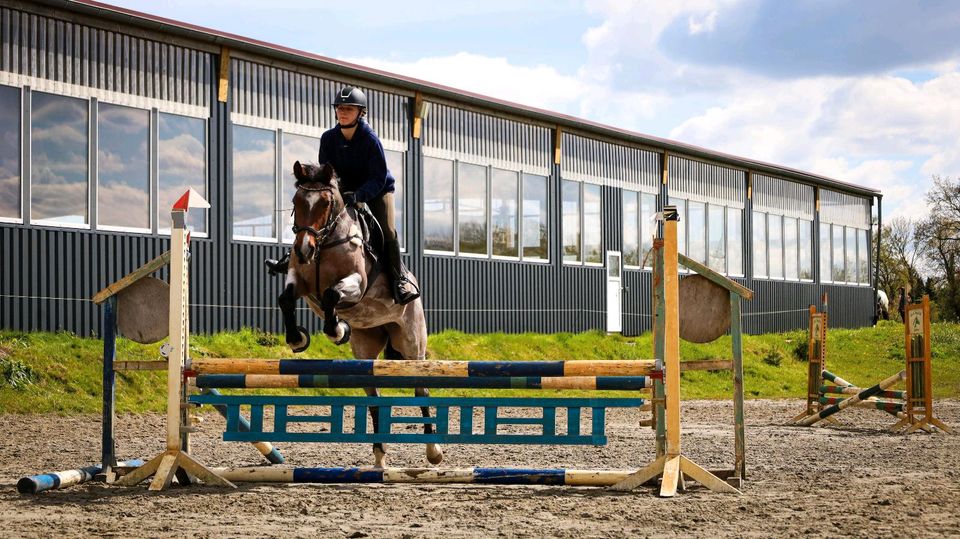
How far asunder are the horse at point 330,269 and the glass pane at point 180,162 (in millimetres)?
9119

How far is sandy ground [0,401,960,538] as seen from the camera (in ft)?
18.2

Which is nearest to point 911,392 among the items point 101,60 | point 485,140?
point 101,60

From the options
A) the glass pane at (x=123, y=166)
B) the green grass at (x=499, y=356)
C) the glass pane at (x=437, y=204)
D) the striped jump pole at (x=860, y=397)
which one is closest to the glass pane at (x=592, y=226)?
the green grass at (x=499, y=356)

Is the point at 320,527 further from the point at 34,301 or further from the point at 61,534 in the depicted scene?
the point at 34,301

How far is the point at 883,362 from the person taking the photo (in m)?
27.1

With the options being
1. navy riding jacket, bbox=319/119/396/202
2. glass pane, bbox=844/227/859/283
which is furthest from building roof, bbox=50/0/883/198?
navy riding jacket, bbox=319/119/396/202

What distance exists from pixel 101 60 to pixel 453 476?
1124 cm

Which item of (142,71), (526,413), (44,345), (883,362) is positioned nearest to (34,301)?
(44,345)

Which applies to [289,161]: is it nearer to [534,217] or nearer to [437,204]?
[437,204]

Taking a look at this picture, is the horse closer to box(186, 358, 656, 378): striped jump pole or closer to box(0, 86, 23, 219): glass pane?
box(186, 358, 656, 378): striped jump pole

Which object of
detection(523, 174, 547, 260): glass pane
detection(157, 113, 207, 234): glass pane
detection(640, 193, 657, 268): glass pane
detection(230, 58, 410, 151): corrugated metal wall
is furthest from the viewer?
detection(640, 193, 657, 268): glass pane

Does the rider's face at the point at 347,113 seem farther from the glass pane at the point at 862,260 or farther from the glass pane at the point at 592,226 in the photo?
the glass pane at the point at 862,260

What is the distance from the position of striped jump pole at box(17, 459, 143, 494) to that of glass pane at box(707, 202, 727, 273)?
2458 cm

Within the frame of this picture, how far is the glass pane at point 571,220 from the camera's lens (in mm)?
25484
